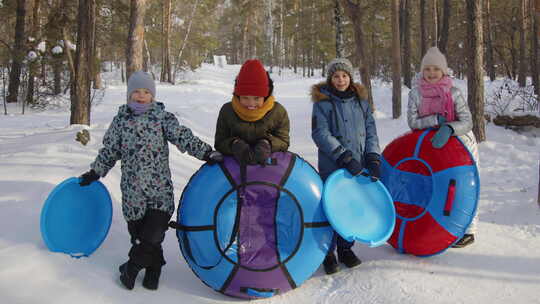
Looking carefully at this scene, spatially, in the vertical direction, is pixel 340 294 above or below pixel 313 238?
below

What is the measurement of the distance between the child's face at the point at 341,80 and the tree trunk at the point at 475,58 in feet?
16.4

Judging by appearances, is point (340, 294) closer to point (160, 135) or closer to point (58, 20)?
point (160, 135)

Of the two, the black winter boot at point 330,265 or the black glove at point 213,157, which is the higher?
the black glove at point 213,157

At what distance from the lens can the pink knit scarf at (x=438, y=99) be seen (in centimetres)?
392

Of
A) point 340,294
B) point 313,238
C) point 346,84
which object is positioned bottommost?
point 340,294

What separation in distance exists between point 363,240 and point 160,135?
182 centimetres

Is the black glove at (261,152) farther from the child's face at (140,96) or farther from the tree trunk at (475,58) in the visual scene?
the tree trunk at (475,58)

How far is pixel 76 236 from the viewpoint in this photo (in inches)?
140

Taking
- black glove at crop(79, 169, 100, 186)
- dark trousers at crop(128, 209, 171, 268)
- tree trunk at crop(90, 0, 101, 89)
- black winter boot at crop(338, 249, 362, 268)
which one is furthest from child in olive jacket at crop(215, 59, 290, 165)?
tree trunk at crop(90, 0, 101, 89)

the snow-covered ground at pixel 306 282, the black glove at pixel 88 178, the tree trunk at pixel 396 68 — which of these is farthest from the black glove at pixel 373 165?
the tree trunk at pixel 396 68

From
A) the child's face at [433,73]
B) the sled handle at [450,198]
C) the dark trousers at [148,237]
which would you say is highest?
the child's face at [433,73]

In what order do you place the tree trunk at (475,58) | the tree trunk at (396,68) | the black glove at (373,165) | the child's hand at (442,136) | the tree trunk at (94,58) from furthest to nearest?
the tree trunk at (396,68)
the tree trunk at (94,58)
the tree trunk at (475,58)
the child's hand at (442,136)
the black glove at (373,165)

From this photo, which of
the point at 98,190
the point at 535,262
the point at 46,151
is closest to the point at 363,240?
the point at 535,262

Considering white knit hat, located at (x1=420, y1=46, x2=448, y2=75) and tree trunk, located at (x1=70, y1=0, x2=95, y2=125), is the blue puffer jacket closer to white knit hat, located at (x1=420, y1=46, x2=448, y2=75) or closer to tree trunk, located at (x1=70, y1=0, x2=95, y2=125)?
white knit hat, located at (x1=420, y1=46, x2=448, y2=75)
